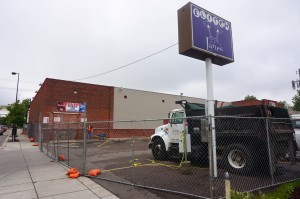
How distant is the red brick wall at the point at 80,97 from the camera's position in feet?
87.4

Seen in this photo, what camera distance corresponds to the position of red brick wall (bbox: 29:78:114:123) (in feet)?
87.4

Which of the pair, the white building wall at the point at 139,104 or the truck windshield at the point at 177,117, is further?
the white building wall at the point at 139,104

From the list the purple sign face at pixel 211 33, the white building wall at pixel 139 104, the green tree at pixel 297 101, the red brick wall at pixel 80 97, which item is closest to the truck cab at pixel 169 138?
the purple sign face at pixel 211 33

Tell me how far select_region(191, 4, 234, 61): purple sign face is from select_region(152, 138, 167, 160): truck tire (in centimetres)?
522

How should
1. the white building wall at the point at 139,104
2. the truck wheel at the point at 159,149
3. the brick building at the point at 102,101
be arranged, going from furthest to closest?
the white building wall at the point at 139,104 < the brick building at the point at 102,101 < the truck wheel at the point at 159,149

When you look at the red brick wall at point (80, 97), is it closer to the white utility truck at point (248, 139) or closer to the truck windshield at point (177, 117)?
the truck windshield at point (177, 117)

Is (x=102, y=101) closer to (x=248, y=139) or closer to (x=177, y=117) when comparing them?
(x=177, y=117)

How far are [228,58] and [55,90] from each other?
2204 cm

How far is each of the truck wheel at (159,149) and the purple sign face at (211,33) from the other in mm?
5213

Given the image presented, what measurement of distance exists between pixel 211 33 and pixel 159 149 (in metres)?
6.00

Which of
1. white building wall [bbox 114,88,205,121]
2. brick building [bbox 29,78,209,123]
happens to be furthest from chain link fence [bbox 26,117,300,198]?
white building wall [bbox 114,88,205,121]

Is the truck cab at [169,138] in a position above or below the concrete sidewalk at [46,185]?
above

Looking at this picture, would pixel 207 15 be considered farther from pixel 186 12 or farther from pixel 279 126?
pixel 279 126

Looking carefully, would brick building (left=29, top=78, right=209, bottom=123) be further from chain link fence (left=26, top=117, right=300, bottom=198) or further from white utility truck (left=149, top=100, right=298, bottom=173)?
white utility truck (left=149, top=100, right=298, bottom=173)
